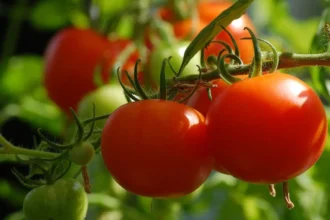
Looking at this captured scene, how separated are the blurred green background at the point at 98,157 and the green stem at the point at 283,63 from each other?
53 mm

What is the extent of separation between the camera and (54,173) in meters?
0.85

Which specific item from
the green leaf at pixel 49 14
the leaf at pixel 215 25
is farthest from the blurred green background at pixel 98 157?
the leaf at pixel 215 25

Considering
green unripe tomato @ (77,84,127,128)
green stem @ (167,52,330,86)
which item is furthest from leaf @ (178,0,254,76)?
green unripe tomato @ (77,84,127,128)

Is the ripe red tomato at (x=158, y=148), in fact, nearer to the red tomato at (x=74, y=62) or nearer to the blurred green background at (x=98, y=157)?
the blurred green background at (x=98, y=157)

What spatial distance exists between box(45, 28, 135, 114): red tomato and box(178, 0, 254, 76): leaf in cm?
61

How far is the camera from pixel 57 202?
0.82m

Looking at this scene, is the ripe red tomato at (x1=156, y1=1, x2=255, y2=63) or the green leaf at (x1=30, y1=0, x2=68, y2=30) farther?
the green leaf at (x1=30, y1=0, x2=68, y2=30)

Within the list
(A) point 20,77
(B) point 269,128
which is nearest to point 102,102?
(B) point 269,128

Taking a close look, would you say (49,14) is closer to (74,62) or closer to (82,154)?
(74,62)

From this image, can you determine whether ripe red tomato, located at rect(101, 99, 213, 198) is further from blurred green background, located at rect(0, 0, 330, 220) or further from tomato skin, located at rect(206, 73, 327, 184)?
blurred green background, located at rect(0, 0, 330, 220)

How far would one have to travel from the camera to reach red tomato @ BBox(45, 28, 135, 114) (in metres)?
1.47

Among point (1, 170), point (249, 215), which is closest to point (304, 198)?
point (249, 215)

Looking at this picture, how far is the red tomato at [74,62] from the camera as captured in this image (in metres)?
1.47

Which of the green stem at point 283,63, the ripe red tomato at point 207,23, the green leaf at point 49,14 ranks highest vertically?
the green stem at point 283,63
